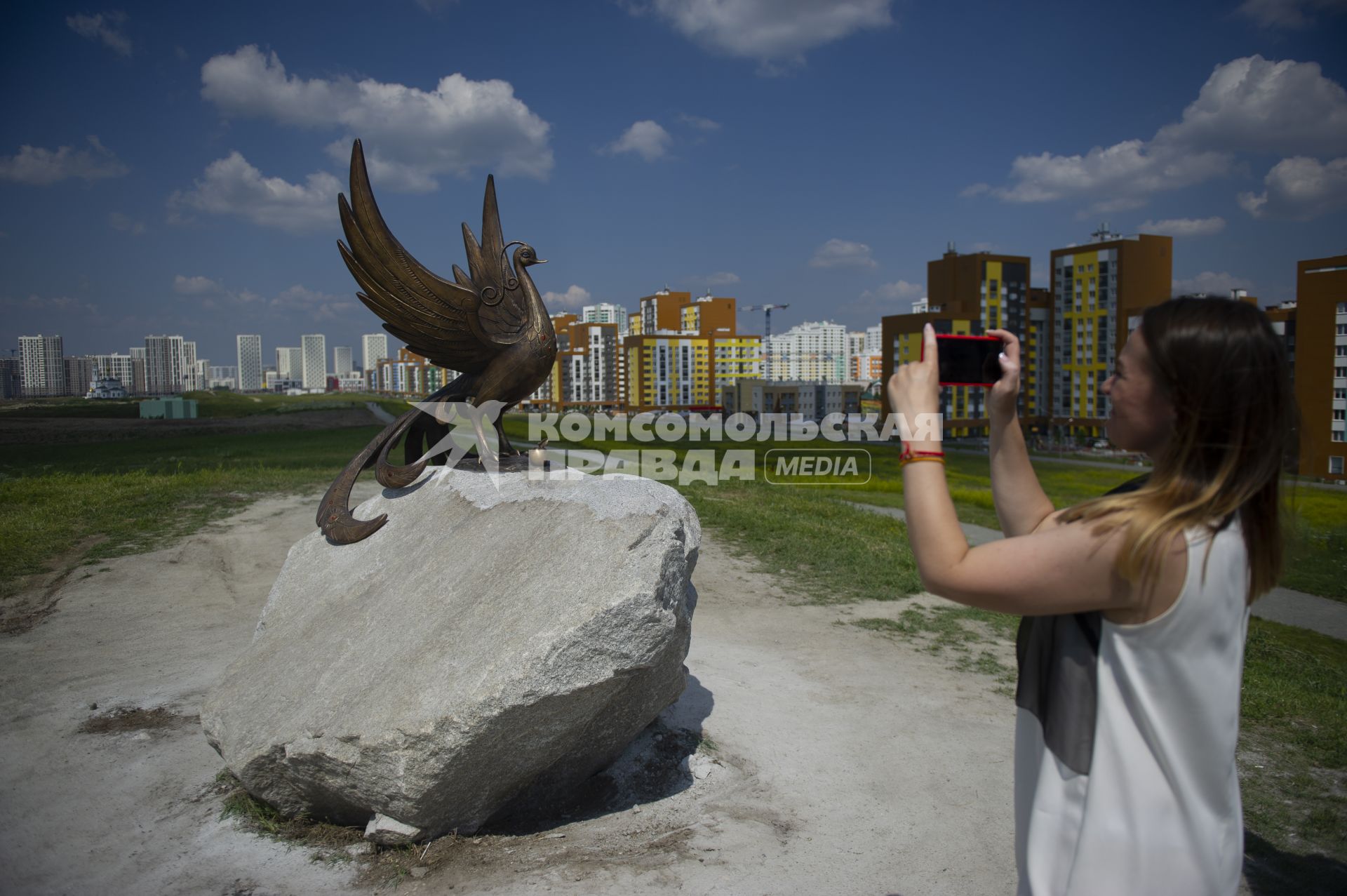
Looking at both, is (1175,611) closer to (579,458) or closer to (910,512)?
(910,512)

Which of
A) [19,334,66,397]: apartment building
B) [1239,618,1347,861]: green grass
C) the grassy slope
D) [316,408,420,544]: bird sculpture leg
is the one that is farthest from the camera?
[19,334,66,397]: apartment building

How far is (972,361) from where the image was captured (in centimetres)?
197

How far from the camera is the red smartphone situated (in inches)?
76.4

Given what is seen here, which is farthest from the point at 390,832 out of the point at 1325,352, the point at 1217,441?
the point at 1325,352

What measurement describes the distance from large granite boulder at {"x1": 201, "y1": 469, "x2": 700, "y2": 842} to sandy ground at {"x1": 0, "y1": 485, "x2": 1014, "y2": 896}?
0.33 m

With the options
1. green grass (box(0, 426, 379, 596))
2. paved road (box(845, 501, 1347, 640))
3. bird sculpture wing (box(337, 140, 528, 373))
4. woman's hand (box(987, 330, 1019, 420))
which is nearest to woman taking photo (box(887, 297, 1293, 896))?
woman's hand (box(987, 330, 1019, 420))

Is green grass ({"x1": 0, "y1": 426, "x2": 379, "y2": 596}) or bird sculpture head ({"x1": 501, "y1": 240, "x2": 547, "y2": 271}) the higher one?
bird sculpture head ({"x1": 501, "y1": 240, "x2": 547, "y2": 271})

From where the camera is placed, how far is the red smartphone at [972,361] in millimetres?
1941

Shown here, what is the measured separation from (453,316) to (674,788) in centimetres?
377

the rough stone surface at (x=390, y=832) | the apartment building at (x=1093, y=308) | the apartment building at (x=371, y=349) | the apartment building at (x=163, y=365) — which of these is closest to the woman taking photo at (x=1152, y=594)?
the rough stone surface at (x=390, y=832)

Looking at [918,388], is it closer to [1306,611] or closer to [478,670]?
[478,670]

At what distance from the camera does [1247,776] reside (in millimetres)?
4914

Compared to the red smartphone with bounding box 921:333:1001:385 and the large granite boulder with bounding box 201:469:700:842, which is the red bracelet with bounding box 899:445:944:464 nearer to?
the red smartphone with bounding box 921:333:1001:385

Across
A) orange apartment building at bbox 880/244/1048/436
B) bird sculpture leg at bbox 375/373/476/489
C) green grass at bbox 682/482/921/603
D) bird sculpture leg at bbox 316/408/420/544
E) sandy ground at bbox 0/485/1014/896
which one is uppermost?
orange apartment building at bbox 880/244/1048/436
